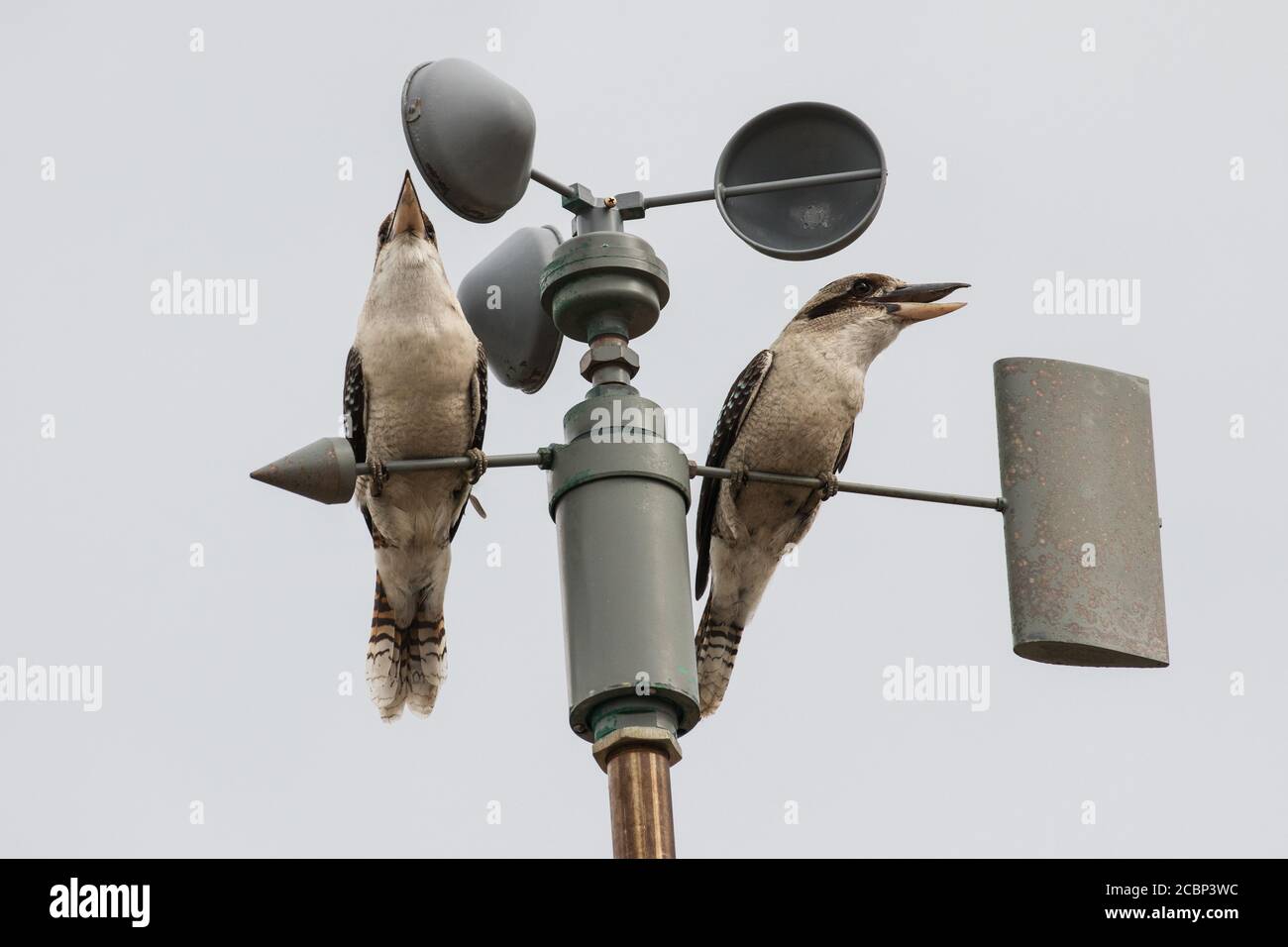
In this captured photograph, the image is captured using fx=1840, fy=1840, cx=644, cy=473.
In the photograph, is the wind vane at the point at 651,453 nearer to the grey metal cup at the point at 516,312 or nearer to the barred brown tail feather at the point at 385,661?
the grey metal cup at the point at 516,312

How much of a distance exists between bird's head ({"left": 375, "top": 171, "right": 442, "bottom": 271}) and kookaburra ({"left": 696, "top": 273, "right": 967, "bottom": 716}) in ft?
5.39

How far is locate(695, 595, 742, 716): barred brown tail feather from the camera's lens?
835cm

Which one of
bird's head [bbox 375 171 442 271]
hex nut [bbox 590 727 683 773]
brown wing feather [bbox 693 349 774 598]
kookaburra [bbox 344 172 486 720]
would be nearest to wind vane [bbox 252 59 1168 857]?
hex nut [bbox 590 727 683 773]

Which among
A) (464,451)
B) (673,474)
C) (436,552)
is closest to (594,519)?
(673,474)

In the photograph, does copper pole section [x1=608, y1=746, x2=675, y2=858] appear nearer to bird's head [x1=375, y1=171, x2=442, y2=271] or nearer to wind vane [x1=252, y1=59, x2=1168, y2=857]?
wind vane [x1=252, y1=59, x2=1168, y2=857]

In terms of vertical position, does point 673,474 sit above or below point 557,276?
below

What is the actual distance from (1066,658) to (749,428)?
2938 mm

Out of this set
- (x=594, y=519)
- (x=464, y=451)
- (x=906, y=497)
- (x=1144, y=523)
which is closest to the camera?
(x=594, y=519)

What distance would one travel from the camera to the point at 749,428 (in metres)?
8.82

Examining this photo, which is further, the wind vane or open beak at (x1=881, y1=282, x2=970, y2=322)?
open beak at (x1=881, y1=282, x2=970, y2=322)

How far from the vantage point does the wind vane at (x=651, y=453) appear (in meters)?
5.00

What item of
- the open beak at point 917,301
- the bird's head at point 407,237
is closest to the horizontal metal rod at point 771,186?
the open beak at point 917,301

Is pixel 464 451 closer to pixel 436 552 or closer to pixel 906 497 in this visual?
pixel 436 552

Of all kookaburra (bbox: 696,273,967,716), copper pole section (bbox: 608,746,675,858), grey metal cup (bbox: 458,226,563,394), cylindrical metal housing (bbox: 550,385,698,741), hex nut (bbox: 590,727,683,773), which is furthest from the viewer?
kookaburra (bbox: 696,273,967,716)
